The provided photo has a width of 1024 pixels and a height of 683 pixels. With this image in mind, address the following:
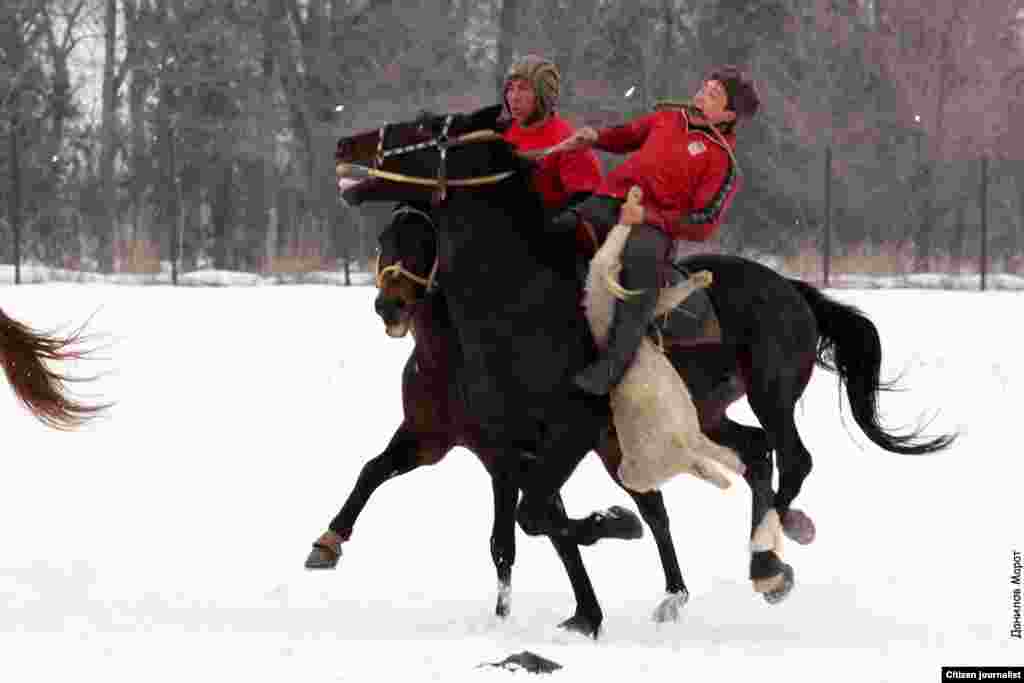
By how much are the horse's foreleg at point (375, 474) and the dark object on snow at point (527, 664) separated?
5.68 feet

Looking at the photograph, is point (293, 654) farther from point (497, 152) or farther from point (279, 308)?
point (279, 308)

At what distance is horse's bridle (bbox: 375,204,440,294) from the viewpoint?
589 centimetres

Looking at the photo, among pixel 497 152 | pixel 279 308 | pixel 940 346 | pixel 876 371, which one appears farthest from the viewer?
pixel 279 308

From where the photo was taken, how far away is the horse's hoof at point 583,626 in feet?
19.7

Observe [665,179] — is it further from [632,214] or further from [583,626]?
[583,626]

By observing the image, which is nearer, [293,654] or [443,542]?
[293,654]

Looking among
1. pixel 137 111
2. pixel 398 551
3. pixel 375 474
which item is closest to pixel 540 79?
pixel 375 474

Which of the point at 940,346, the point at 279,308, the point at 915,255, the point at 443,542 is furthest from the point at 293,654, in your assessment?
the point at 915,255

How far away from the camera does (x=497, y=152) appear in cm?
604

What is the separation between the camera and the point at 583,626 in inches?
237

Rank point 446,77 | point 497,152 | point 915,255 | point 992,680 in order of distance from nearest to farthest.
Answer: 1. point 992,680
2. point 497,152
3. point 915,255
4. point 446,77

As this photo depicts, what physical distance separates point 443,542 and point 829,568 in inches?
73.9

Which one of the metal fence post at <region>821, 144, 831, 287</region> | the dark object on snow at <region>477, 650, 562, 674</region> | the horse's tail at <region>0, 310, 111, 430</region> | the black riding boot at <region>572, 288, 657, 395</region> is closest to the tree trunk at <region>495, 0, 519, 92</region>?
the metal fence post at <region>821, 144, 831, 287</region>

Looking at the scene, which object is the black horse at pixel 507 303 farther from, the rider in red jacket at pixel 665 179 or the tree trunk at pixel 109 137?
the tree trunk at pixel 109 137
